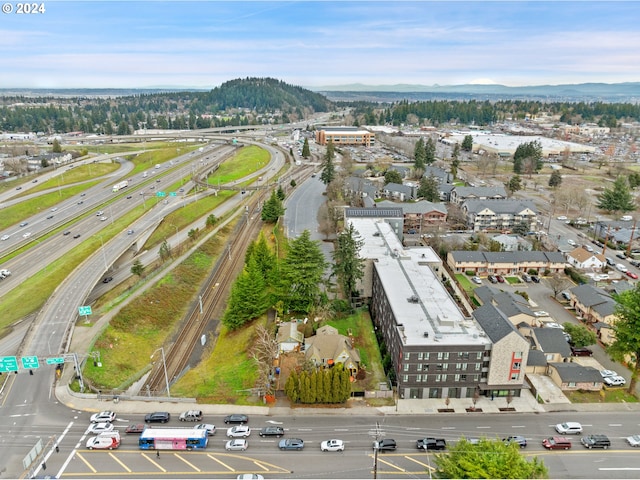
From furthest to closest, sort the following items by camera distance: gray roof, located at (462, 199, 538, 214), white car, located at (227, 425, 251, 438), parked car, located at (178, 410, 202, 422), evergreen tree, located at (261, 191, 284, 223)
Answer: gray roof, located at (462, 199, 538, 214), evergreen tree, located at (261, 191, 284, 223), parked car, located at (178, 410, 202, 422), white car, located at (227, 425, 251, 438)

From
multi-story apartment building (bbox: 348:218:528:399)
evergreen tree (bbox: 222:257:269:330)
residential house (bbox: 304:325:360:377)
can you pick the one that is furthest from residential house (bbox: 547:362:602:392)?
evergreen tree (bbox: 222:257:269:330)

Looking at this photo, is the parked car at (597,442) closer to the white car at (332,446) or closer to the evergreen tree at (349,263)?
the white car at (332,446)

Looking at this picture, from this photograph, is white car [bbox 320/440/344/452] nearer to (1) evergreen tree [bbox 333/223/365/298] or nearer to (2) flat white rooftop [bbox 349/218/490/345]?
(2) flat white rooftop [bbox 349/218/490/345]

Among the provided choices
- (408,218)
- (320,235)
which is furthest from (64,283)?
(408,218)

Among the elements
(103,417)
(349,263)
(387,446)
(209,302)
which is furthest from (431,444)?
(209,302)

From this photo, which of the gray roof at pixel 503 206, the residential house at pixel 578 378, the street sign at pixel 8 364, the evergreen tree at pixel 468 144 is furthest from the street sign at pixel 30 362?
the evergreen tree at pixel 468 144

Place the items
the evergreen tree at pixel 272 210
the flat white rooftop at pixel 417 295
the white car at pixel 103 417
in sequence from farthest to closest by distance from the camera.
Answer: the evergreen tree at pixel 272 210
the flat white rooftop at pixel 417 295
the white car at pixel 103 417

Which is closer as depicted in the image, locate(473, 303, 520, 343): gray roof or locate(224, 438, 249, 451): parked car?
locate(224, 438, 249, 451): parked car
